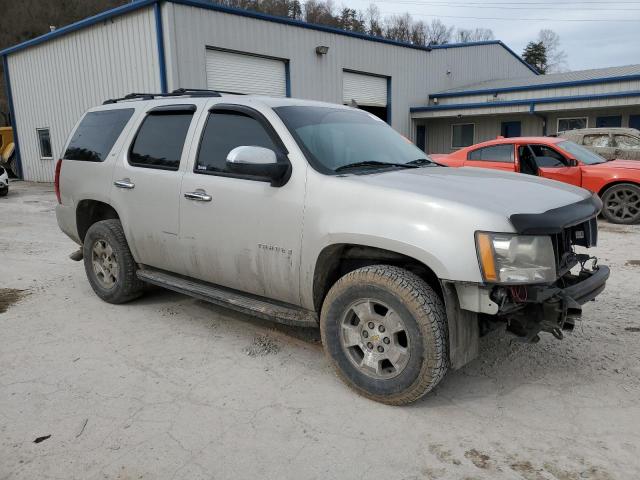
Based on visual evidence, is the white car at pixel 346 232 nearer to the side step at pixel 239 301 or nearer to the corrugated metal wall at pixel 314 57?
the side step at pixel 239 301

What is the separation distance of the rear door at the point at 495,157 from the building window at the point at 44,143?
16.6 m

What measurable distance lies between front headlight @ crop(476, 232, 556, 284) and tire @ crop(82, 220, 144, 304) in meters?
3.48

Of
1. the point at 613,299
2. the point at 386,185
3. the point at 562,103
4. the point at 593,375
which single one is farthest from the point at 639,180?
the point at 562,103

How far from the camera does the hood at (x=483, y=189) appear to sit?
296 centimetres

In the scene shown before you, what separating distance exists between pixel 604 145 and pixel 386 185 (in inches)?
420

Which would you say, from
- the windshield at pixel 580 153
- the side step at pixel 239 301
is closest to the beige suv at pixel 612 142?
the windshield at pixel 580 153

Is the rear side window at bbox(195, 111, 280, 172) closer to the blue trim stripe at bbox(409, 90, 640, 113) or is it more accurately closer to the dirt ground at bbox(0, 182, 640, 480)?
the dirt ground at bbox(0, 182, 640, 480)

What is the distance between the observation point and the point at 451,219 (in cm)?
285

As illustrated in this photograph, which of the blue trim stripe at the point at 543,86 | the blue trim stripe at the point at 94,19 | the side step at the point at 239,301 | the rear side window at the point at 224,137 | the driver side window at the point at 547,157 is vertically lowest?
the side step at the point at 239,301

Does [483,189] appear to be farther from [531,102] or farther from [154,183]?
[531,102]

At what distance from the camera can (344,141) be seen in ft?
12.9

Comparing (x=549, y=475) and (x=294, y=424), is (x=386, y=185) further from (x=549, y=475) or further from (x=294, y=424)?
(x=549, y=475)

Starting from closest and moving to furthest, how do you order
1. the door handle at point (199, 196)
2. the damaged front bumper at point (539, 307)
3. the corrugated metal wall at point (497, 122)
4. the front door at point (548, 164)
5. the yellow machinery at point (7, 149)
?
the damaged front bumper at point (539, 307) → the door handle at point (199, 196) → the front door at point (548, 164) → the corrugated metal wall at point (497, 122) → the yellow machinery at point (7, 149)

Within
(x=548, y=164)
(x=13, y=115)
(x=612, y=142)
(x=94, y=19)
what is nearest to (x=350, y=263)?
(x=548, y=164)
